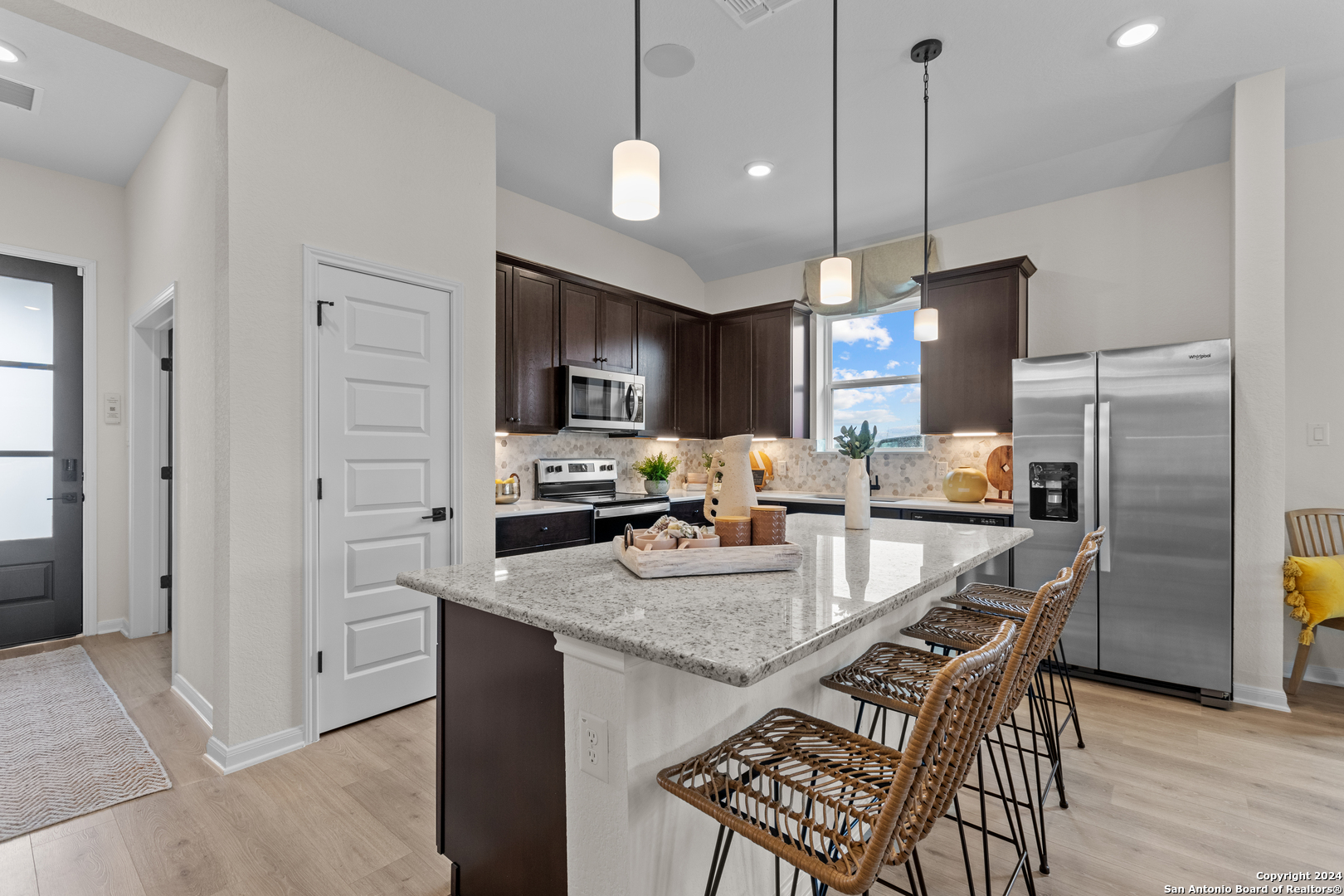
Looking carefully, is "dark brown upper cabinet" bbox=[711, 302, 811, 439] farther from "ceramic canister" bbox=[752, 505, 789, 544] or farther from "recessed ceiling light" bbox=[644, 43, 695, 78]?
"ceramic canister" bbox=[752, 505, 789, 544]

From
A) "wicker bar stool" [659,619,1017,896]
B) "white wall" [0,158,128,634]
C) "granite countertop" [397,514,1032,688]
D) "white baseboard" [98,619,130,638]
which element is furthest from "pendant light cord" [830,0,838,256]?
"white baseboard" [98,619,130,638]

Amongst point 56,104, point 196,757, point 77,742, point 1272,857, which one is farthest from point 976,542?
point 56,104

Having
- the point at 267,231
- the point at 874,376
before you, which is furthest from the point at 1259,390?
the point at 267,231

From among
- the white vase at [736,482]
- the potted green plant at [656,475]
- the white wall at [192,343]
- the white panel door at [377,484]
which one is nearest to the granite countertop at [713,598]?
the white vase at [736,482]

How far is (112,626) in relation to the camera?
3963 millimetres

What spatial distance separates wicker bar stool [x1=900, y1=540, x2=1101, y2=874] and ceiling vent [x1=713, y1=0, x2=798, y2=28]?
214 centimetres

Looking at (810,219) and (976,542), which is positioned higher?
(810,219)

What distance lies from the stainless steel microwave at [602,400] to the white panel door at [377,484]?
1.16m

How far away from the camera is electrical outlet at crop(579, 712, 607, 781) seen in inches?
44.9

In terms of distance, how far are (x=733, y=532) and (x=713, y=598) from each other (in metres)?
0.37

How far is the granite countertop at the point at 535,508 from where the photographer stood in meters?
3.38

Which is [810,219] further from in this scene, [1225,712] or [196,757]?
[196,757]

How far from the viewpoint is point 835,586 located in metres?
1.40

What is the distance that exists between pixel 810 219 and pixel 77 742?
475 centimetres
